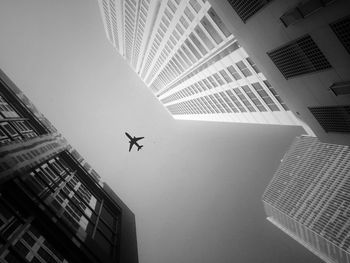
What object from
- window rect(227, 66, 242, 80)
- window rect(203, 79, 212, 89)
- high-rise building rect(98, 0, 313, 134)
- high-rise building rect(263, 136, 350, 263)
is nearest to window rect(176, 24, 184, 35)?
high-rise building rect(98, 0, 313, 134)

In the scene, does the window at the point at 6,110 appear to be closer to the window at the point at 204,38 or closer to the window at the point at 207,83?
the window at the point at 204,38

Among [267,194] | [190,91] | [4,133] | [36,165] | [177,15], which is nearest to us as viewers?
[36,165]

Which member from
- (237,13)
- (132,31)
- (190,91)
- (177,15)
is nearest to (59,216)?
(237,13)

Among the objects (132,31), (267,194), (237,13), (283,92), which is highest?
(132,31)

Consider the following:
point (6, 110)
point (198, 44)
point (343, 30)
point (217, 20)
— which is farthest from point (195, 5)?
point (6, 110)

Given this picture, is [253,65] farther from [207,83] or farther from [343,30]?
[343,30]

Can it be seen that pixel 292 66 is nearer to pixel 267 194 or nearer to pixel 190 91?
pixel 190 91

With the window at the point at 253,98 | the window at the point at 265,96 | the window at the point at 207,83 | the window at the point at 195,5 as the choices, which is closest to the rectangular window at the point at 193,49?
the window at the point at 207,83

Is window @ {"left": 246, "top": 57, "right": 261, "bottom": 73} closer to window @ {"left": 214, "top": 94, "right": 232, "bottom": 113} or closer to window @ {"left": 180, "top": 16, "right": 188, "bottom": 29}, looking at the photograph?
window @ {"left": 180, "top": 16, "right": 188, "bottom": 29}
